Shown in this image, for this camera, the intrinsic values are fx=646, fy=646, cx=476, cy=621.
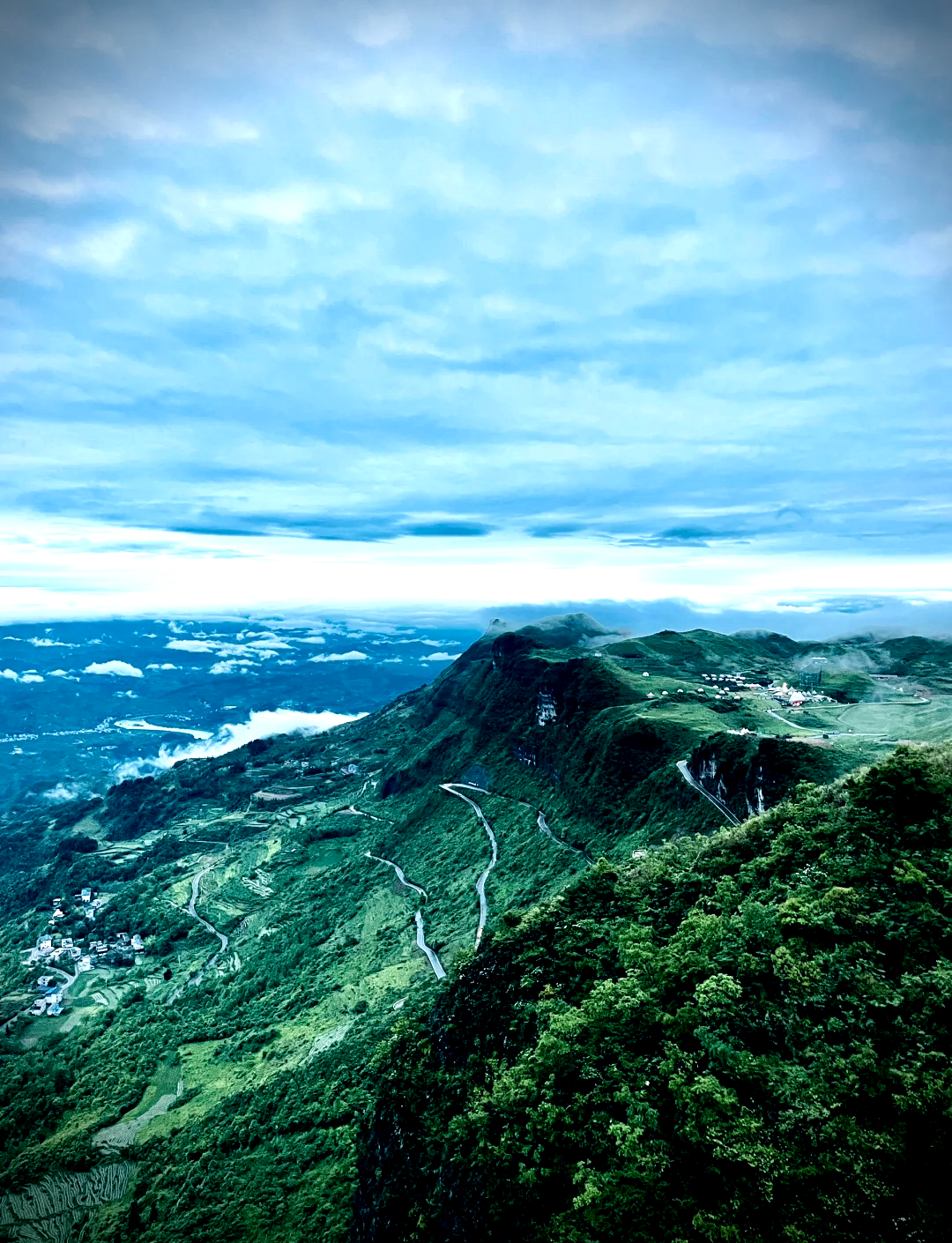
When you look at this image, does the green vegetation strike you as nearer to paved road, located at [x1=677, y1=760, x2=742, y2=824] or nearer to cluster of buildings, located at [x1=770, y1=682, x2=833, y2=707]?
paved road, located at [x1=677, y1=760, x2=742, y2=824]

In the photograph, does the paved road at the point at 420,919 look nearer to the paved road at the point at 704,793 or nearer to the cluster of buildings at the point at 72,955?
the paved road at the point at 704,793

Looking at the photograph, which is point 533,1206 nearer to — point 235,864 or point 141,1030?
point 141,1030

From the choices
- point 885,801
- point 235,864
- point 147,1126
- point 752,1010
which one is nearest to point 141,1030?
point 147,1126

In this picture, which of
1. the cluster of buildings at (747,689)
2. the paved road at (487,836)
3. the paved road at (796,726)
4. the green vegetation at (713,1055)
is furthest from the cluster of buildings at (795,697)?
the green vegetation at (713,1055)

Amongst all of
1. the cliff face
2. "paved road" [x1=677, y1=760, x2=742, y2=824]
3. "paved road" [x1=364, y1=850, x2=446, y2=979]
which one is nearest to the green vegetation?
the cliff face

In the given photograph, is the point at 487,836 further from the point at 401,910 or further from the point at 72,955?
the point at 72,955
